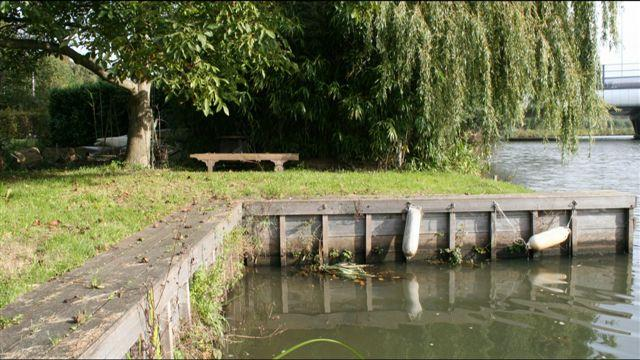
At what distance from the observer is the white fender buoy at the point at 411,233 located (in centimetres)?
839

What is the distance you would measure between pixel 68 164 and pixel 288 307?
33.8ft

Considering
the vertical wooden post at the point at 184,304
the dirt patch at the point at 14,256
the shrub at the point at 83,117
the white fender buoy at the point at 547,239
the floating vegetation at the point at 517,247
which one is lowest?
the floating vegetation at the point at 517,247

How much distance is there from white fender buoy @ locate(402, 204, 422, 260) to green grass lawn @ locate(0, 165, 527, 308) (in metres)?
1.17

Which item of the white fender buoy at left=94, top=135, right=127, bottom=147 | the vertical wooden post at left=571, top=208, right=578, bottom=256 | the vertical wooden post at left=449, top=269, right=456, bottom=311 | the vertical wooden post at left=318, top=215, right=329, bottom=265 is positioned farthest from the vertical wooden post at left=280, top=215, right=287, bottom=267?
the white fender buoy at left=94, top=135, right=127, bottom=147

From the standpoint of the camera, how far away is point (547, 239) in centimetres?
861

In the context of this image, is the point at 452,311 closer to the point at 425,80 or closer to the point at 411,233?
the point at 411,233

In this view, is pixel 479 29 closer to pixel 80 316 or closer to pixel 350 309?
pixel 350 309

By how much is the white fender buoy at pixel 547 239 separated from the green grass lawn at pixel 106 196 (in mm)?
1455

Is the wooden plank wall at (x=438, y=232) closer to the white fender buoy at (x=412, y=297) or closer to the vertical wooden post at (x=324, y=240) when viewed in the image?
the vertical wooden post at (x=324, y=240)

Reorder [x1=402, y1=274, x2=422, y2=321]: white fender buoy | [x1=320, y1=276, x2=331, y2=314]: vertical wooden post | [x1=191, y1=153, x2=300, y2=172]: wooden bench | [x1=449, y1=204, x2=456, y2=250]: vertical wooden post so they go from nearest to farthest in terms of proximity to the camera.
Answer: [x1=402, y1=274, x2=422, y2=321]: white fender buoy, [x1=320, y1=276, x2=331, y2=314]: vertical wooden post, [x1=449, y1=204, x2=456, y2=250]: vertical wooden post, [x1=191, y1=153, x2=300, y2=172]: wooden bench

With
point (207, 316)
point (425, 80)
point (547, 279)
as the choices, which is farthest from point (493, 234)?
point (207, 316)

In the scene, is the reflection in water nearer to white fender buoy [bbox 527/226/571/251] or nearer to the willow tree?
white fender buoy [bbox 527/226/571/251]

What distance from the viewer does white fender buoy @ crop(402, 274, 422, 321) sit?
21.7 feet

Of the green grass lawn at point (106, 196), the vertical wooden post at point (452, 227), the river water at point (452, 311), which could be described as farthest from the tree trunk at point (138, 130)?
the vertical wooden post at point (452, 227)
